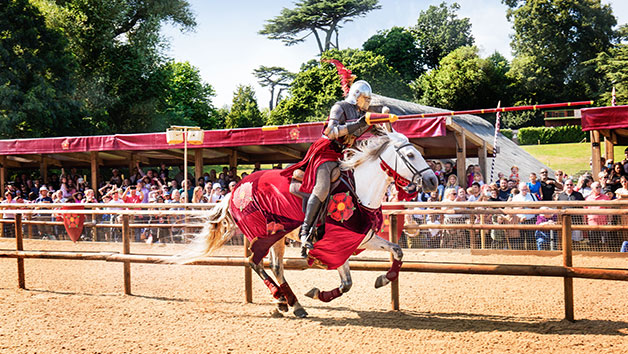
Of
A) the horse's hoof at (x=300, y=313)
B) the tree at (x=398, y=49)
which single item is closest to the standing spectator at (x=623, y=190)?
the horse's hoof at (x=300, y=313)

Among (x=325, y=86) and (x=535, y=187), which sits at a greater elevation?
(x=325, y=86)

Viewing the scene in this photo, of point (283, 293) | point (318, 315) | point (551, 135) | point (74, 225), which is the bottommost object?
point (318, 315)

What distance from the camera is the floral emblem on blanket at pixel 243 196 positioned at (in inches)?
241

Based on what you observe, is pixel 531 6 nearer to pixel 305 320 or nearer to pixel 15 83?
pixel 15 83

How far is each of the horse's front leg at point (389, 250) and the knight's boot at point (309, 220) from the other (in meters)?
0.58

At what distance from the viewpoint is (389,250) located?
552cm

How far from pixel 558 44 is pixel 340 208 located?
4510 centimetres

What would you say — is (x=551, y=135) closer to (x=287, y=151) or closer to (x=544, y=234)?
(x=287, y=151)

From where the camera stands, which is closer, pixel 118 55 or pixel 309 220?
pixel 309 220

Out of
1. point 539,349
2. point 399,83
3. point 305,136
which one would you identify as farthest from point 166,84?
point 539,349

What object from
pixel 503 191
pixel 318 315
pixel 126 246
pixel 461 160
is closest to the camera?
pixel 318 315

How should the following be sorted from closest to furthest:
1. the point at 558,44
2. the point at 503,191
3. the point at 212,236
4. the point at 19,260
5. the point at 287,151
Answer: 1. the point at 212,236
2. the point at 19,260
3. the point at 503,191
4. the point at 287,151
5. the point at 558,44

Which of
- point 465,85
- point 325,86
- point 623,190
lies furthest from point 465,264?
point 465,85

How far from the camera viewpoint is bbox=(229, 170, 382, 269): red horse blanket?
5.40 meters
